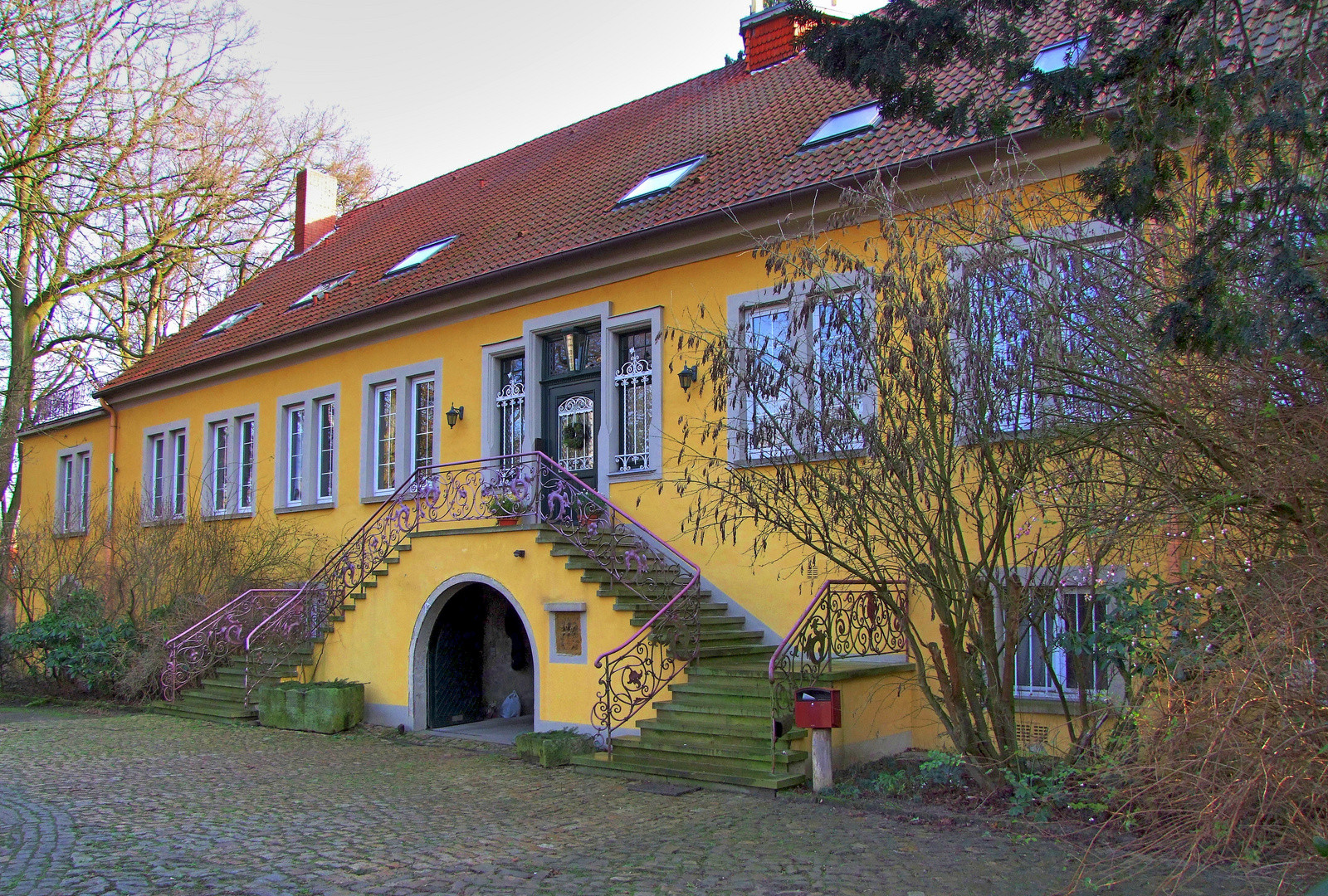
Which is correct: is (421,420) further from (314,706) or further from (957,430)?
(957,430)

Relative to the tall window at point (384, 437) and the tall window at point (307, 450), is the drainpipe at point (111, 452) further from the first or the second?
the tall window at point (384, 437)

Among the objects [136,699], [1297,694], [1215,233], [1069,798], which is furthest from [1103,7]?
[136,699]

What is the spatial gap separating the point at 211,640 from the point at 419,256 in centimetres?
648

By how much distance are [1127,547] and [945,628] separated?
1356 mm

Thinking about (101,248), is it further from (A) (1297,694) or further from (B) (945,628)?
(A) (1297,694)

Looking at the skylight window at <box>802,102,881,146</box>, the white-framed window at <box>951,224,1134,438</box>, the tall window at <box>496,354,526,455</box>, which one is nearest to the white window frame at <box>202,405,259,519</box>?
the tall window at <box>496,354,526,455</box>

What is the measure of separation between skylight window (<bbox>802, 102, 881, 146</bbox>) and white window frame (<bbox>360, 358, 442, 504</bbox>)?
6.01 metres

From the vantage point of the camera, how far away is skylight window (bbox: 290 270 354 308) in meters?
18.8

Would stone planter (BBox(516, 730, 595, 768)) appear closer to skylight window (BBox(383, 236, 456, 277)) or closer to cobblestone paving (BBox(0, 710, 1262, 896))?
cobblestone paving (BBox(0, 710, 1262, 896))

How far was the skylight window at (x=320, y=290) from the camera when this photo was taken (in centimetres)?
1877

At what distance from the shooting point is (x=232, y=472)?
62.7 feet

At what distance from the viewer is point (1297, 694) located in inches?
204

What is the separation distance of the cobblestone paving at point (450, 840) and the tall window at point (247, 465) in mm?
9014

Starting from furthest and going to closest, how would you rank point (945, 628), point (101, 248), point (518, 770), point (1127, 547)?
point (101, 248) → point (518, 770) → point (945, 628) → point (1127, 547)
